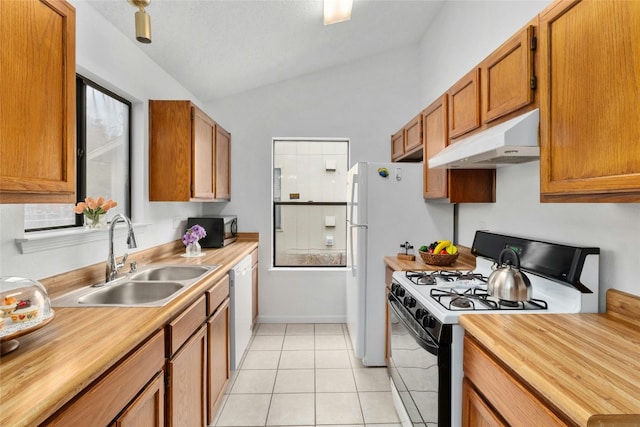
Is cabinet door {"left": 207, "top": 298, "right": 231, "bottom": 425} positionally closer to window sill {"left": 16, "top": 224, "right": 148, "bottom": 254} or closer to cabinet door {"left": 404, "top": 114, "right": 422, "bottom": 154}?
window sill {"left": 16, "top": 224, "right": 148, "bottom": 254}

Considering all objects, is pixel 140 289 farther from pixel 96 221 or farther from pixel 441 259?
pixel 441 259

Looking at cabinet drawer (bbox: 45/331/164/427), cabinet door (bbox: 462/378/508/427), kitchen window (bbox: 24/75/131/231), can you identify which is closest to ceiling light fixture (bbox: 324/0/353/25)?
kitchen window (bbox: 24/75/131/231)

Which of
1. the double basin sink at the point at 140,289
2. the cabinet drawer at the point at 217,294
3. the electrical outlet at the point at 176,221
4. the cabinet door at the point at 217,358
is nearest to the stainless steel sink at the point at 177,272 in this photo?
the double basin sink at the point at 140,289

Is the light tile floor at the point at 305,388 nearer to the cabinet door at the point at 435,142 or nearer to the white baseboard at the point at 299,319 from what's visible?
the white baseboard at the point at 299,319

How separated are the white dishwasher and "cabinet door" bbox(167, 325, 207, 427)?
2.22 ft

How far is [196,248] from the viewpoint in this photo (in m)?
2.97

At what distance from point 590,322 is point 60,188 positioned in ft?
6.72

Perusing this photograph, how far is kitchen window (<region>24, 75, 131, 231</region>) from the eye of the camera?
186 cm

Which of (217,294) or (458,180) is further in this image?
(458,180)

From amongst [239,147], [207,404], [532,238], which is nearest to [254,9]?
[239,147]

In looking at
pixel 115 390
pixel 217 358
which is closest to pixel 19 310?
pixel 115 390

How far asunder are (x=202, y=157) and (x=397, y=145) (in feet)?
6.32

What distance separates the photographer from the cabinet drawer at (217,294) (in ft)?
6.65

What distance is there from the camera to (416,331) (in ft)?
5.51
